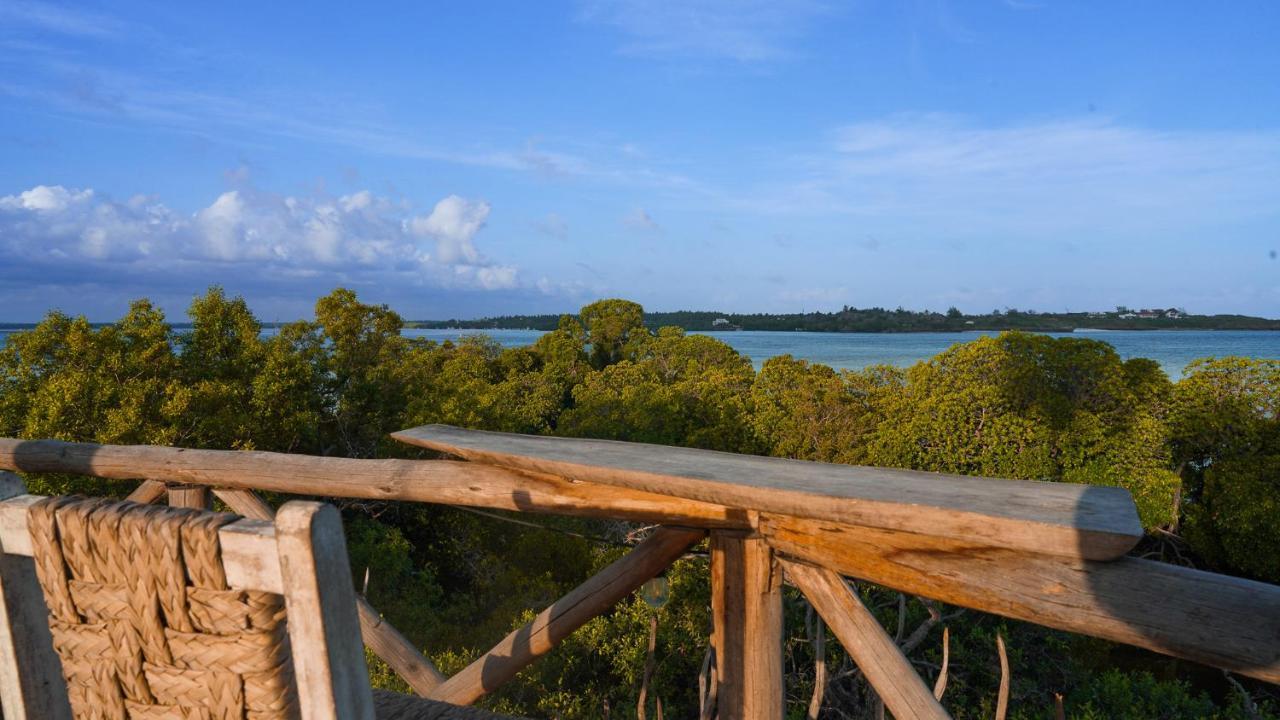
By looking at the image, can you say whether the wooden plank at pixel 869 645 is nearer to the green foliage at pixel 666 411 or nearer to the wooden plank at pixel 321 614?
the wooden plank at pixel 321 614

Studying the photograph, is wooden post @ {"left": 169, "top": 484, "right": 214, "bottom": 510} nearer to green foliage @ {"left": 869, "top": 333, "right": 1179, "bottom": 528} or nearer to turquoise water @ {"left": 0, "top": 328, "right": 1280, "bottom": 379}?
green foliage @ {"left": 869, "top": 333, "right": 1179, "bottom": 528}

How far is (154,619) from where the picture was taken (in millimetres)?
1023

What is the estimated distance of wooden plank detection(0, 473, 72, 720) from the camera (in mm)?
1137

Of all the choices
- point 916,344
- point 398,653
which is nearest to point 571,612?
point 398,653

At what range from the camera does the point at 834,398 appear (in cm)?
1609

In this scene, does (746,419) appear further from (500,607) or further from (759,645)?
(759,645)

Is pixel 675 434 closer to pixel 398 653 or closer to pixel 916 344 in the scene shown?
pixel 398 653

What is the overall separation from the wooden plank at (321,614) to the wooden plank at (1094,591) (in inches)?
34.5

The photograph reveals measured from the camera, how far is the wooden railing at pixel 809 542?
1.05 m

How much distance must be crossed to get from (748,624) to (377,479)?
100 cm

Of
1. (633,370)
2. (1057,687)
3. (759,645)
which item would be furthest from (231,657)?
(633,370)

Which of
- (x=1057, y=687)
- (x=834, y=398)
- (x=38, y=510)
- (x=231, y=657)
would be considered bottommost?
(x=1057, y=687)

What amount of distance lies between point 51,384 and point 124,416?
0.97 m

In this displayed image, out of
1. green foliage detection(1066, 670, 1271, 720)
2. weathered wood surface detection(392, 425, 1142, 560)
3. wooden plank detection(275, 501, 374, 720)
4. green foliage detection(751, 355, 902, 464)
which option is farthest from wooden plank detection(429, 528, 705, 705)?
green foliage detection(751, 355, 902, 464)
